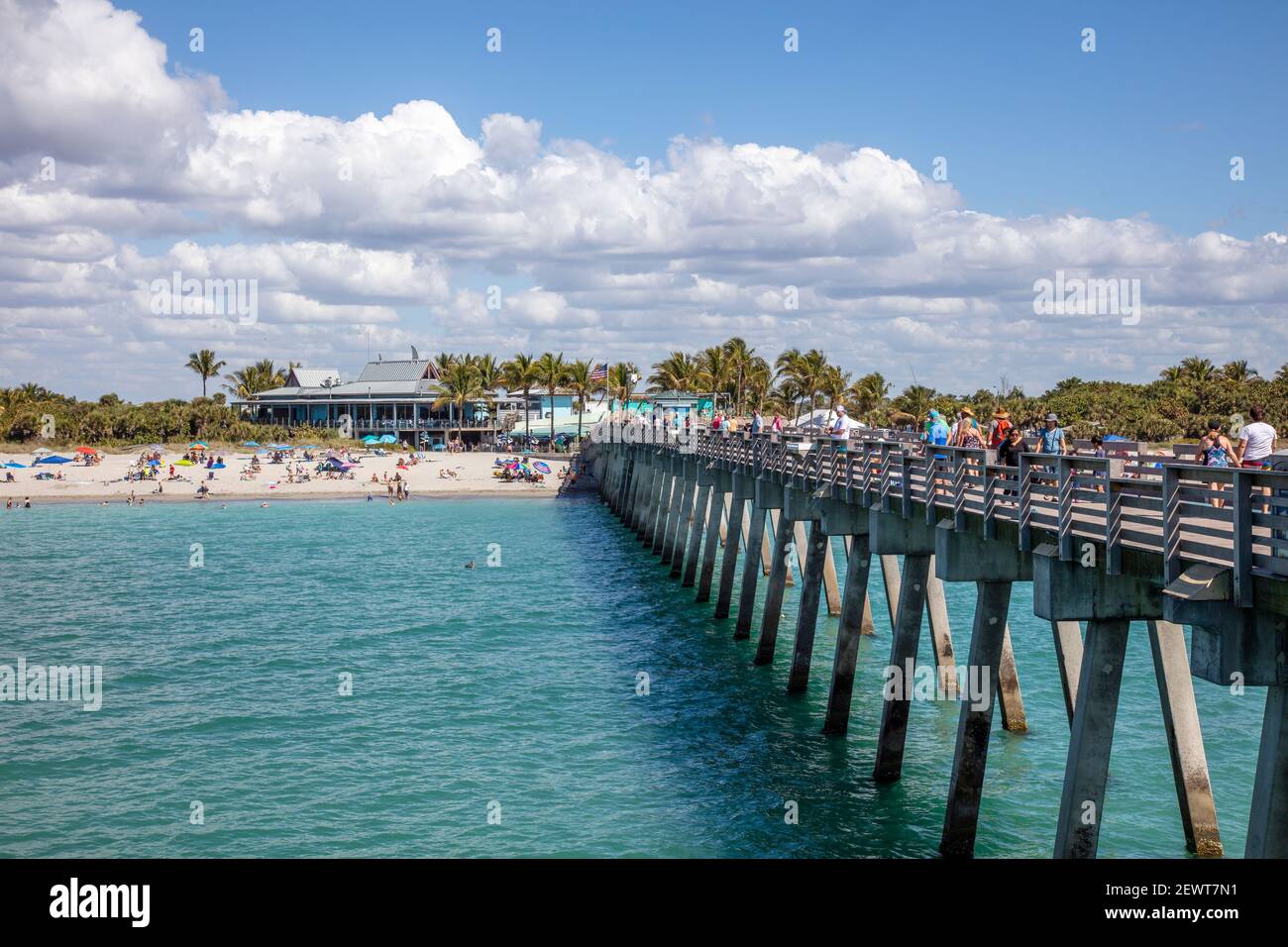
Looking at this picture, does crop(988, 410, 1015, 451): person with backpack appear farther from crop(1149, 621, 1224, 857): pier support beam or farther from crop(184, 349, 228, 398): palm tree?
crop(184, 349, 228, 398): palm tree

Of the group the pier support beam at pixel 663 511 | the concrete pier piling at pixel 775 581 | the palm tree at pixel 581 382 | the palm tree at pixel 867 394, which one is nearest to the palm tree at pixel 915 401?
the palm tree at pixel 867 394

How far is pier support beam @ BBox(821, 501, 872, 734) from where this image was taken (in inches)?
743

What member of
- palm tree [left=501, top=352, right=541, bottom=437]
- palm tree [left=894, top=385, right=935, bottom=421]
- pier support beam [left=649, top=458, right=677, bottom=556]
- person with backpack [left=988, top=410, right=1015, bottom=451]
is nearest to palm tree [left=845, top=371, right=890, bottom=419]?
palm tree [left=894, top=385, right=935, bottom=421]

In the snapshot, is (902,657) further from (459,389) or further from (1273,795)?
(459,389)

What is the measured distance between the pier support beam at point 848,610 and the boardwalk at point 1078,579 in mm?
35

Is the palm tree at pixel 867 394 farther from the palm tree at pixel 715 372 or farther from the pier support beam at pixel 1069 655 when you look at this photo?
the pier support beam at pixel 1069 655

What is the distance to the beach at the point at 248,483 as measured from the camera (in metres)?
81.4

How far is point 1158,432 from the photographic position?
7069 centimetres

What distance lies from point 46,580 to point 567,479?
152ft

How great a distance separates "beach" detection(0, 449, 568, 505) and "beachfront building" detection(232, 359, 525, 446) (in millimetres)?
21856

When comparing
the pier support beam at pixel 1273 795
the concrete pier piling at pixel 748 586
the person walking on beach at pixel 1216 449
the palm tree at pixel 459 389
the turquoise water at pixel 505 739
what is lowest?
the turquoise water at pixel 505 739

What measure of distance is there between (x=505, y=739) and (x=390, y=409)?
334ft
